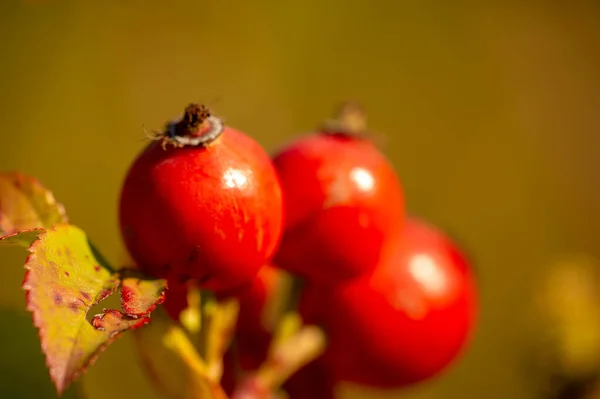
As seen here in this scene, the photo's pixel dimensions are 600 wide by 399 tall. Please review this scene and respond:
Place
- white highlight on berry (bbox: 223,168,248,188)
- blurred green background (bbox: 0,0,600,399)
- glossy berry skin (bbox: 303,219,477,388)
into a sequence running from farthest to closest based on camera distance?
blurred green background (bbox: 0,0,600,399) → glossy berry skin (bbox: 303,219,477,388) → white highlight on berry (bbox: 223,168,248,188)

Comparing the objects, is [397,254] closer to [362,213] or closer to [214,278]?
[362,213]

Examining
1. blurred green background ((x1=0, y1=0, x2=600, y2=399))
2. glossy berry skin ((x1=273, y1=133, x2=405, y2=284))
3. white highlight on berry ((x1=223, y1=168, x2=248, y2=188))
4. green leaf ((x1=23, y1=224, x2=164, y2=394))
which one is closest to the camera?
green leaf ((x1=23, y1=224, x2=164, y2=394))

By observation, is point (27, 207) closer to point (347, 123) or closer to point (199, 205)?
point (199, 205)

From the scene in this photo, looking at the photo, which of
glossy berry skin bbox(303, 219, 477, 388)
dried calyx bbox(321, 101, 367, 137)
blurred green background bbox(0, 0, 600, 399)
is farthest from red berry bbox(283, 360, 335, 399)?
blurred green background bbox(0, 0, 600, 399)

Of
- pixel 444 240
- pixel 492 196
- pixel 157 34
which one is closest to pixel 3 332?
pixel 444 240

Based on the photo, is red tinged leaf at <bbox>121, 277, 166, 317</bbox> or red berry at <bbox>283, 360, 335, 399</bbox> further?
red berry at <bbox>283, 360, 335, 399</bbox>

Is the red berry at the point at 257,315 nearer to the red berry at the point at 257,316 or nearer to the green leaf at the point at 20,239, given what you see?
the red berry at the point at 257,316

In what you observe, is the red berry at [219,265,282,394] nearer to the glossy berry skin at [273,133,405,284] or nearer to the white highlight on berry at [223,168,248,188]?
the glossy berry skin at [273,133,405,284]
